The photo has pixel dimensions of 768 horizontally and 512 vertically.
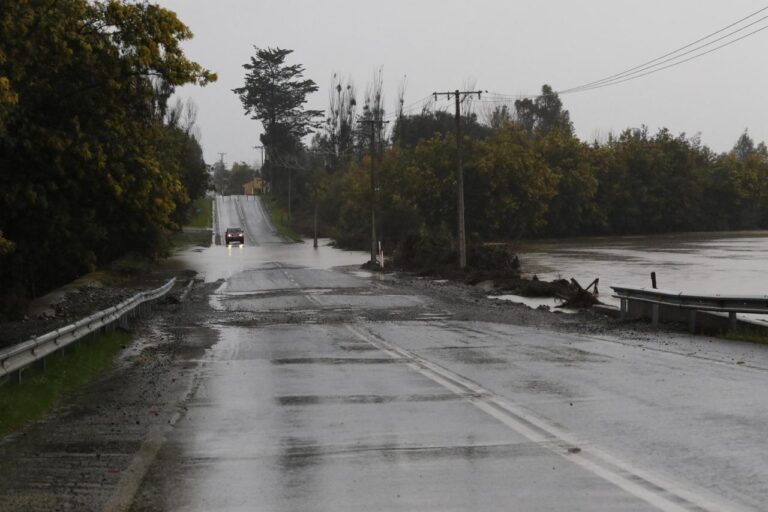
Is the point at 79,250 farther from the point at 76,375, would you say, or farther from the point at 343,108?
the point at 343,108

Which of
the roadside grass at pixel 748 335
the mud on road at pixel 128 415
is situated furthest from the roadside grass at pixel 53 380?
the roadside grass at pixel 748 335

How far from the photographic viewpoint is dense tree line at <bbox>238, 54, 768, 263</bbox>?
93.7 meters

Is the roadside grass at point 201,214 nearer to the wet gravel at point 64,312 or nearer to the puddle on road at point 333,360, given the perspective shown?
the wet gravel at point 64,312

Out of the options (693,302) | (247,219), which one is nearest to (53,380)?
(693,302)

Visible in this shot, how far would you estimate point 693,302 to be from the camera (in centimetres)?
1908

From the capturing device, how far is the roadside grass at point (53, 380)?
1036 centimetres

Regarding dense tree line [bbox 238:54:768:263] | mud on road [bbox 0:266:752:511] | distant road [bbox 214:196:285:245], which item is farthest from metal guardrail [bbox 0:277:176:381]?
distant road [bbox 214:196:285:245]

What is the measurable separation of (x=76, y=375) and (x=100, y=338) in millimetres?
4849

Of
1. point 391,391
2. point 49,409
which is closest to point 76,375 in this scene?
point 49,409

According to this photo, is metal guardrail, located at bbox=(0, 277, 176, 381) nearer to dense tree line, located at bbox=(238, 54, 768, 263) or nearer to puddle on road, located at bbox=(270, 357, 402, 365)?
puddle on road, located at bbox=(270, 357, 402, 365)

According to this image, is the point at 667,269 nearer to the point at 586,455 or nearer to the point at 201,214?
the point at 586,455

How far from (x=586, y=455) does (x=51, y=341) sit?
337 inches

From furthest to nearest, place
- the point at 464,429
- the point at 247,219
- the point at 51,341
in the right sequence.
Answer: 1. the point at 247,219
2. the point at 51,341
3. the point at 464,429

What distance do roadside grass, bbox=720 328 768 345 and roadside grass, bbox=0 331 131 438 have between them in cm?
1086
